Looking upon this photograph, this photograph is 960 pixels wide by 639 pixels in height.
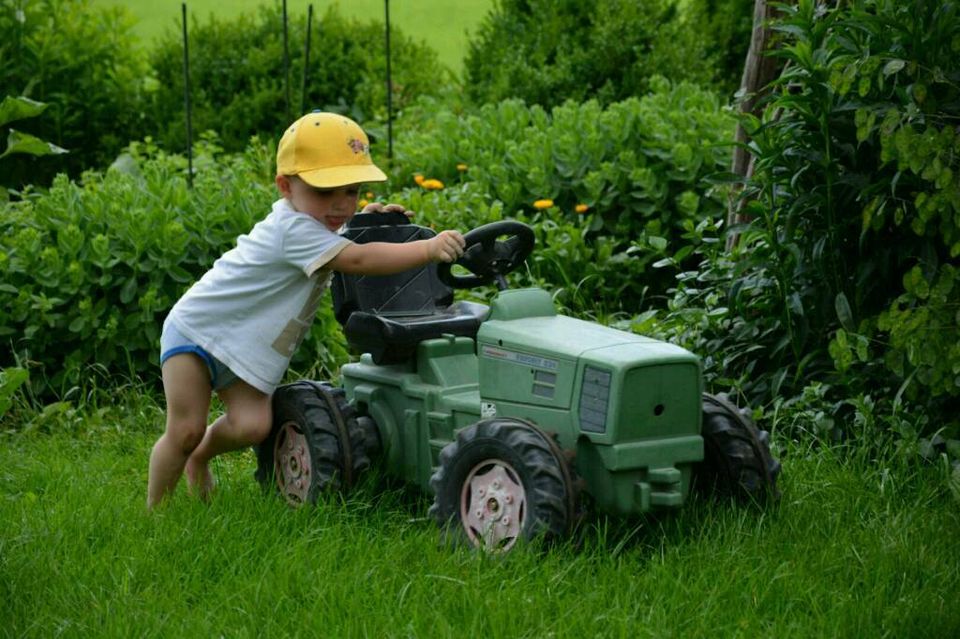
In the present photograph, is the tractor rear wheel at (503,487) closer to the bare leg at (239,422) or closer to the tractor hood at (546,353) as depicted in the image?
the tractor hood at (546,353)

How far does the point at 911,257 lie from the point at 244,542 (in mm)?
2473

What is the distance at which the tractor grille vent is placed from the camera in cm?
382

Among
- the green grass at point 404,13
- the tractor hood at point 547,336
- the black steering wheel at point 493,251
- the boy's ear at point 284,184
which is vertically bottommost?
the tractor hood at point 547,336

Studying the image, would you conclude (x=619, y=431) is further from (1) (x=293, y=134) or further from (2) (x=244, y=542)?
(1) (x=293, y=134)

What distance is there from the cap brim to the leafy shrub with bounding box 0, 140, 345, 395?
1.92 m

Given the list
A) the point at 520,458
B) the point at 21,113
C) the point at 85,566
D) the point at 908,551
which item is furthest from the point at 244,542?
the point at 21,113

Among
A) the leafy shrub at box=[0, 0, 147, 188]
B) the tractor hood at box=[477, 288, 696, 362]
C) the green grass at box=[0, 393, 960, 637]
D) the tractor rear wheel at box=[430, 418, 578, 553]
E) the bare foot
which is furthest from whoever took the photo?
the leafy shrub at box=[0, 0, 147, 188]

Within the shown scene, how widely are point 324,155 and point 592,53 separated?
6147 mm

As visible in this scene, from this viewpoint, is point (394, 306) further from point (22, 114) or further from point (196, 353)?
point (22, 114)

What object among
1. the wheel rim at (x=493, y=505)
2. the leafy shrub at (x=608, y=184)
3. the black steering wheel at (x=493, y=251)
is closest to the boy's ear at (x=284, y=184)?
the black steering wheel at (x=493, y=251)

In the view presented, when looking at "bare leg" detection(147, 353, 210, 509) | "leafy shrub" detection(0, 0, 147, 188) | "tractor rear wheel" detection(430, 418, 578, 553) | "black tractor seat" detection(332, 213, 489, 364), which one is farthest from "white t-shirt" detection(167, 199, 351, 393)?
"leafy shrub" detection(0, 0, 147, 188)

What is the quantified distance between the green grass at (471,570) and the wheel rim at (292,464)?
104 millimetres

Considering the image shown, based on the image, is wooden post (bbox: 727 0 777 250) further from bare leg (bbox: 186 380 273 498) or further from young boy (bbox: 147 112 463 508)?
bare leg (bbox: 186 380 273 498)

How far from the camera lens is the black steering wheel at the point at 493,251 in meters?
4.25
